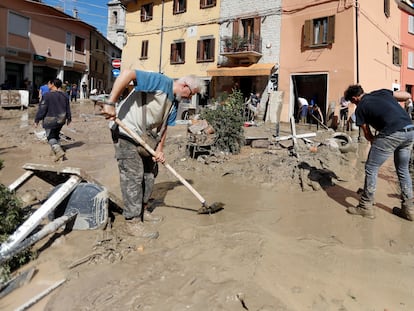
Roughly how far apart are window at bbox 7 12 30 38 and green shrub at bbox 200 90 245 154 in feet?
69.1

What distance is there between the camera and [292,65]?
17.7 m

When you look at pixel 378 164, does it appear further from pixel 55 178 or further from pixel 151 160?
pixel 55 178

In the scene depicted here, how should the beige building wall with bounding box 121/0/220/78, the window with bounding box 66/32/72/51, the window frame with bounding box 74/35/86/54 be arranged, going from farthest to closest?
1. the window frame with bounding box 74/35/86/54
2. the window with bounding box 66/32/72/51
3. the beige building wall with bounding box 121/0/220/78

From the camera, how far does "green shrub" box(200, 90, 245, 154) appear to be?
7578mm

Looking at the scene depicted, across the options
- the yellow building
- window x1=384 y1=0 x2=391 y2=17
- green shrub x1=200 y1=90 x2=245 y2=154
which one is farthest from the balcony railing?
green shrub x1=200 y1=90 x2=245 y2=154

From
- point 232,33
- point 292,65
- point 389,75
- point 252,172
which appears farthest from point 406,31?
point 252,172

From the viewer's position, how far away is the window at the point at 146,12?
955 inches

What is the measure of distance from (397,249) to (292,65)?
1558cm

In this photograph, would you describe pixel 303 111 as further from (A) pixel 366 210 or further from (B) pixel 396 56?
(A) pixel 366 210

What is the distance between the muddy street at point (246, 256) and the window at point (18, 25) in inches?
836

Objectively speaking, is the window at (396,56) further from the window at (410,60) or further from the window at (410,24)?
the window at (410,24)

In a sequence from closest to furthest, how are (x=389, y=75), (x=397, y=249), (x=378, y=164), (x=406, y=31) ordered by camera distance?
1. (x=397, y=249)
2. (x=378, y=164)
3. (x=389, y=75)
4. (x=406, y=31)

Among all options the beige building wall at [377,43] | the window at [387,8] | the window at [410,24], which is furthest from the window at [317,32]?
the window at [410,24]

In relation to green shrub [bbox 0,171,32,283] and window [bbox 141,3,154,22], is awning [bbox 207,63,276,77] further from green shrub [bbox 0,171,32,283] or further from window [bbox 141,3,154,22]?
green shrub [bbox 0,171,32,283]
